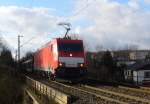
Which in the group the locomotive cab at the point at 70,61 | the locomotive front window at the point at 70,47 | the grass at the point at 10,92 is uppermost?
the locomotive front window at the point at 70,47

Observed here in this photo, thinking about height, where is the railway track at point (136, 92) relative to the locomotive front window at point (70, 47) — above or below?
below

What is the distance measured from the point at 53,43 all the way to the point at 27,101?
8.16 m

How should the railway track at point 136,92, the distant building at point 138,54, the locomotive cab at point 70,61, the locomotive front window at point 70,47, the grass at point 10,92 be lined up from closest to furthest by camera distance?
the railway track at point 136,92, the locomotive cab at point 70,61, the locomotive front window at point 70,47, the grass at point 10,92, the distant building at point 138,54

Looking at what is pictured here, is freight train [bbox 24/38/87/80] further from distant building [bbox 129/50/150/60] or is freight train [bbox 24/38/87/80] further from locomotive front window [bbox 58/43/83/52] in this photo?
distant building [bbox 129/50/150/60]

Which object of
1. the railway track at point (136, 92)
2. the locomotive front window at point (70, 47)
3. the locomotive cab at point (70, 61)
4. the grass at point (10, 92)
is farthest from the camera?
the grass at point (10, 92)

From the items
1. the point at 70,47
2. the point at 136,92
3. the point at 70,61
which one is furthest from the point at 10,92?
the point at 136,92

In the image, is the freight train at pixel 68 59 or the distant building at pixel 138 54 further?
the distant building at pixel 138 54

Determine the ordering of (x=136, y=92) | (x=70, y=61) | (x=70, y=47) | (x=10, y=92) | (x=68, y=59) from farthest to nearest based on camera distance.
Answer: (x=10, y=92)
(x=70, y=47)
(x=68, y=59)
(x=70, y=61)
(x=136, y=92)

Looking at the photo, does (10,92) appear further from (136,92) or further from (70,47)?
(136,92)

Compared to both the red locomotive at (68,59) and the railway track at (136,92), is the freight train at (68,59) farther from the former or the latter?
the railway track at (136,92)

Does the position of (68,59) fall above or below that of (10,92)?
above

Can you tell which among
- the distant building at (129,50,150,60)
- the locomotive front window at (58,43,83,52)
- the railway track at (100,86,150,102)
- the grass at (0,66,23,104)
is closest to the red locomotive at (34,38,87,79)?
the locomotive front window at (58,43,83,52)

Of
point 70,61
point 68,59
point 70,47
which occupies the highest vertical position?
point 70,47

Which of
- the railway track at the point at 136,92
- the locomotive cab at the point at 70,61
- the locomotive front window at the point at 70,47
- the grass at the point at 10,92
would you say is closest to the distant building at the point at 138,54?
the grass at the point at 10,92
